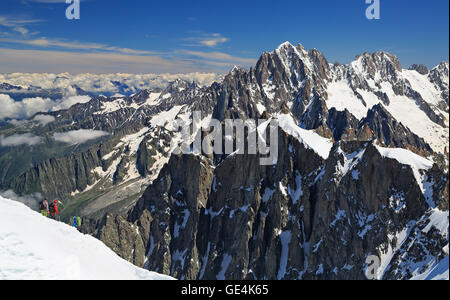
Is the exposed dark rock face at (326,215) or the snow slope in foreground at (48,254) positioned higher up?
the snow slope in foreground at (48,254)

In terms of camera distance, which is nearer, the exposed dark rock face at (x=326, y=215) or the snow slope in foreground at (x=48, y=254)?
the snow slope in foreground at (x=48, y=254)

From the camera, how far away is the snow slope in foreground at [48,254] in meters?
28.9

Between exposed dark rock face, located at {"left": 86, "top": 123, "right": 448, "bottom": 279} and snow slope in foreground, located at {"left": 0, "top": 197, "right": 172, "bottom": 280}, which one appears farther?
exposed dark rock face, located at {"left": 86, "top": 123, "right": 448, "bottom": 279}

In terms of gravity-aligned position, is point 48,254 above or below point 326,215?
above

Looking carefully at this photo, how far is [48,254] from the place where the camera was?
101ft

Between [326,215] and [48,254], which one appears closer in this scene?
[48,254]

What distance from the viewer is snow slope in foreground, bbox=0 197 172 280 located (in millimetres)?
28859

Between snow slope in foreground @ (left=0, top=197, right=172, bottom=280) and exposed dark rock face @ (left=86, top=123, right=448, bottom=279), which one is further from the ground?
snow slope in foreground @ (left=0, top=197, right=172, bottom=280)

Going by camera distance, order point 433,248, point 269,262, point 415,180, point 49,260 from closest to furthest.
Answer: point 49,260, point 433,248, point 415,180, point 269,262

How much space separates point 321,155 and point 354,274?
63.7 m

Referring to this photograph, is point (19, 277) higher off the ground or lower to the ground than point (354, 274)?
higher

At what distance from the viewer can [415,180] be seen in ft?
447
